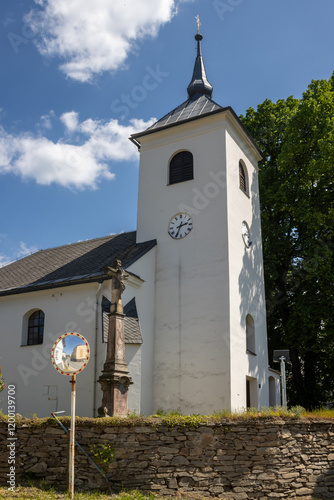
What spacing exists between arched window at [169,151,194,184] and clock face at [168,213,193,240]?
151cm

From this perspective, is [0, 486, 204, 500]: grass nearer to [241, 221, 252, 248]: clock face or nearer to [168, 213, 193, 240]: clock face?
[168, 213, 193, 240]: clock face

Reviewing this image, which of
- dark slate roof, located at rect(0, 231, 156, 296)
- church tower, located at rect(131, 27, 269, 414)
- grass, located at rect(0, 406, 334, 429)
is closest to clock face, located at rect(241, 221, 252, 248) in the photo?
church tower, located at rect(131, 27, 269, 414)

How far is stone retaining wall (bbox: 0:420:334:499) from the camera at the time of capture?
29.6 feet

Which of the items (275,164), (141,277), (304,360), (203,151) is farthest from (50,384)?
(275,164)

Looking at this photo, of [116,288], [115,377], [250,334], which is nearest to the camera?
[115,377]

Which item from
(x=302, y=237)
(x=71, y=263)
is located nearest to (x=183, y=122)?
Answer: (x=71, y=263)

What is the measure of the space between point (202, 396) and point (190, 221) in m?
6.09

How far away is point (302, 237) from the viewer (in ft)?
74.5

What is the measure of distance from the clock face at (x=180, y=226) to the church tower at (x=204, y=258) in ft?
0.13

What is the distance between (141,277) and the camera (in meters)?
16.7

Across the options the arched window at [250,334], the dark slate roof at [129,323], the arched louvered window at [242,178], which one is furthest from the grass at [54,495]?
the arched louvered window at [242,178]

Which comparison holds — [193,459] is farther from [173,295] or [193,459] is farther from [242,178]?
[242,178]

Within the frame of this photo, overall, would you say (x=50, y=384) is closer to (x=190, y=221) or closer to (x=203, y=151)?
(x=190, y=221)

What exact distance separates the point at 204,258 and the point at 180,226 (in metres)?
1.69
